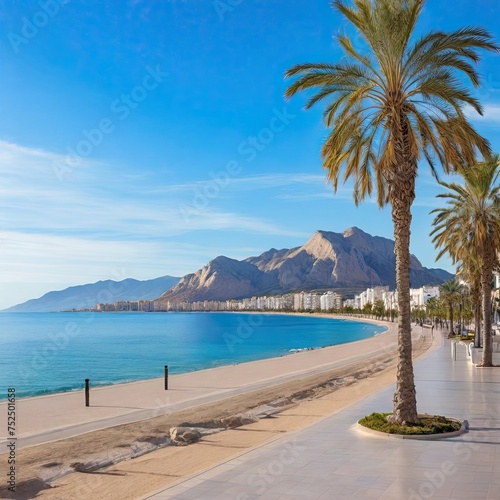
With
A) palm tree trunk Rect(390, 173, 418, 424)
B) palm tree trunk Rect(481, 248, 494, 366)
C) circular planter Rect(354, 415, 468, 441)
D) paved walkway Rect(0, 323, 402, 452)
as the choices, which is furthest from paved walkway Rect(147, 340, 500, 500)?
palm tree trunk Rect(481, 248, 494, 366)

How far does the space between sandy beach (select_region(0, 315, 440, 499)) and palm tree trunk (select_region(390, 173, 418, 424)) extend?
2580 mm

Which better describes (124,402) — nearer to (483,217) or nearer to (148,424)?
(148,424)

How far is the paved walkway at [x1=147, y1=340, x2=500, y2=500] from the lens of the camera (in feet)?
24.3

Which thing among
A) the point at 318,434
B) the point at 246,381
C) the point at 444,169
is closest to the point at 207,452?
the point at 318,434

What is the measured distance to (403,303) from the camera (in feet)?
39.7

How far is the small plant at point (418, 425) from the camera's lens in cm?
1108

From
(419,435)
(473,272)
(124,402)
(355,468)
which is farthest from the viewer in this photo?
(473,272)

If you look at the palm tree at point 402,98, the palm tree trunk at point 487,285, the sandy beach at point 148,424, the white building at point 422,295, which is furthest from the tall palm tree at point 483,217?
the white building at point 422,295

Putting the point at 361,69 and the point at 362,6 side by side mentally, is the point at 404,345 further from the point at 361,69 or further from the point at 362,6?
the point at 362,6

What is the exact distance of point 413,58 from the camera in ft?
39.3

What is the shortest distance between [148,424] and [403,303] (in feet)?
23.8

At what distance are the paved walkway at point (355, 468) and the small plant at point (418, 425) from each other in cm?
31

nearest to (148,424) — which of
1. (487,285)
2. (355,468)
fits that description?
(355,468)

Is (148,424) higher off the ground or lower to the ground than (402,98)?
lower
